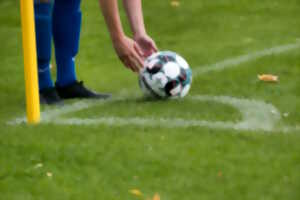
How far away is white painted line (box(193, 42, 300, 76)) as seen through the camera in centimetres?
653

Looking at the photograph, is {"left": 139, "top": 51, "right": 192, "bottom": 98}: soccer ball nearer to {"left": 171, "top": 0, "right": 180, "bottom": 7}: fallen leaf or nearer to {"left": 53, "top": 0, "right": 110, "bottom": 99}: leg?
{"left": 53, "top": 0, "right": 110, "bottom": 99}: leg

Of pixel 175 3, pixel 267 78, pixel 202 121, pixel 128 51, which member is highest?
pixel 128 51

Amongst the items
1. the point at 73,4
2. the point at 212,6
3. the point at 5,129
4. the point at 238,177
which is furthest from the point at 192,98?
the point at 212,6

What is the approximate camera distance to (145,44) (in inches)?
204

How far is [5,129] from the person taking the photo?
444 cm

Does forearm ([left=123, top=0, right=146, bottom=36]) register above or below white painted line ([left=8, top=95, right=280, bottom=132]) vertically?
above

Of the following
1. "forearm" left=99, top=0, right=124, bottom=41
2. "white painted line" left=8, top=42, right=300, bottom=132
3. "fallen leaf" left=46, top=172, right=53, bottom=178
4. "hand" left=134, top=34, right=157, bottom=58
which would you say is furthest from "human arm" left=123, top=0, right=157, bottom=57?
"fallen leaf" left=46, top=172, right=53, bottom=178

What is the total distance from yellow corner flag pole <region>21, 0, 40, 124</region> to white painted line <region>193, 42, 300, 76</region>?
7.47ft

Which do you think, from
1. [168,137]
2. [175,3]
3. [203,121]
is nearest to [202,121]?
[203,121]

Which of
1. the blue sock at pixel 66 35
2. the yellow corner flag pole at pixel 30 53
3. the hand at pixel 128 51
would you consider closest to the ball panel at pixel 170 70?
the hand at pixel 128 51

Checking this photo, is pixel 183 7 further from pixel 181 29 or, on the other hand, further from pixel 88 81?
pixel 88 81

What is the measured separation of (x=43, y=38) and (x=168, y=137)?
1.39 m

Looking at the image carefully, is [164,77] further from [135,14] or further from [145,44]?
[135,14]

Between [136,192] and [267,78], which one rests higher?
[136,192]
